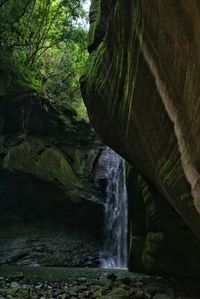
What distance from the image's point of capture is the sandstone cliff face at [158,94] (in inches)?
201

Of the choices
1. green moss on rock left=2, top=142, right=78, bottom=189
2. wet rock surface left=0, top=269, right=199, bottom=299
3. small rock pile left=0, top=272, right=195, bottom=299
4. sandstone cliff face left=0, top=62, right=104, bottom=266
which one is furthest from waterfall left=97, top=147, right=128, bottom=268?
small rock pile left=0, top=272, right=195, bottom=299

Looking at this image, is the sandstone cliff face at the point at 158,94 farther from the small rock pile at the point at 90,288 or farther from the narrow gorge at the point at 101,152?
the small rock pile at the point at 90,288

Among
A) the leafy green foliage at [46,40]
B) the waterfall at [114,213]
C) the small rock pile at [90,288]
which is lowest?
the small rock pile at [90,288]

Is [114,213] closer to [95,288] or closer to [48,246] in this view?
[48,246]

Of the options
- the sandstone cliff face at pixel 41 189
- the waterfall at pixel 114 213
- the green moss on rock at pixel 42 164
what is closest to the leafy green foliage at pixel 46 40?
the sandstone cliff face at pixel 41 189

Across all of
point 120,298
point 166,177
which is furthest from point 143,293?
point 166,177

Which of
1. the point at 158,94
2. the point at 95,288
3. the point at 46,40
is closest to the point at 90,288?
the point at 95,288

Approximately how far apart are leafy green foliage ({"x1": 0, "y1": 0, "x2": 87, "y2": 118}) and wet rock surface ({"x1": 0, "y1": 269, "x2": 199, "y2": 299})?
9942mm

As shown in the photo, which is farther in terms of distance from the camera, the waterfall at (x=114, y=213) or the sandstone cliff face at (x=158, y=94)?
the waterfall at (x=114, y=213)

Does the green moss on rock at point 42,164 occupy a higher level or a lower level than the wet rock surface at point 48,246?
higher

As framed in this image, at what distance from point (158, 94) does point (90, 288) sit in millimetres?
5153

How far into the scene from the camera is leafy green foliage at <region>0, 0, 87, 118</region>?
16.8 m

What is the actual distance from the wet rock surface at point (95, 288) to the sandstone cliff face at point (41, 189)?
5.49 meters

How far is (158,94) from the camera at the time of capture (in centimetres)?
630
